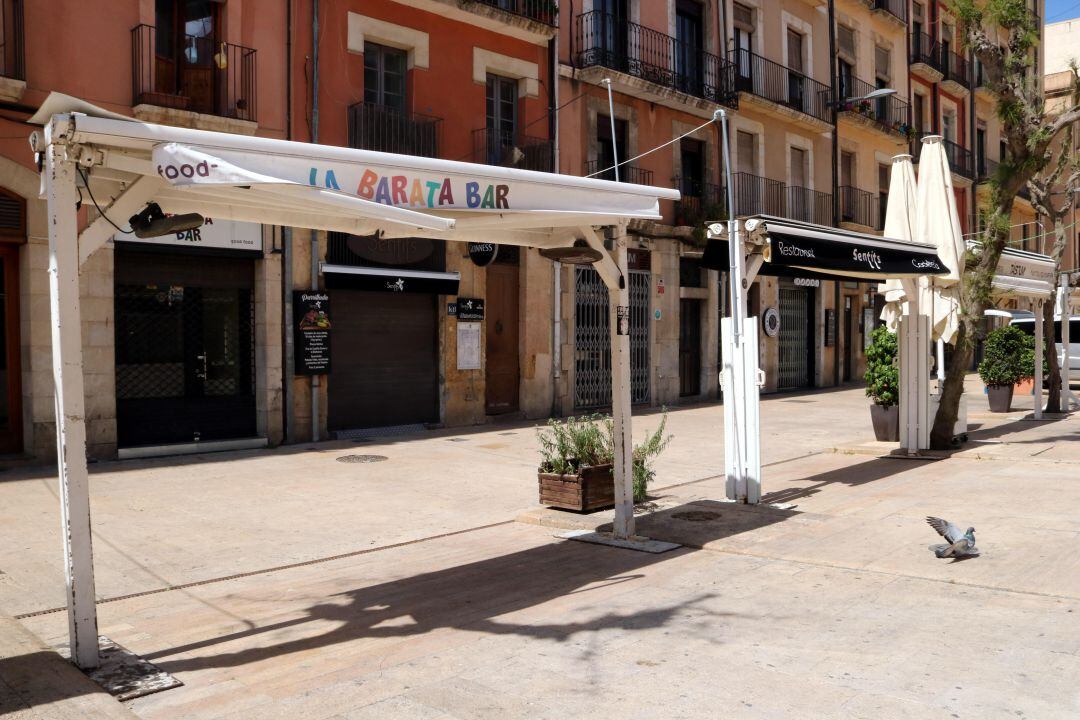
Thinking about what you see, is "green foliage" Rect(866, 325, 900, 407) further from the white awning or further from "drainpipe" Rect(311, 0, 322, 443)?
"drainpipe" Rect(311, 0, 322, 443)

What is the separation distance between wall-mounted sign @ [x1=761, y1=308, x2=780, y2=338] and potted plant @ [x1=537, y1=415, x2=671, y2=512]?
1565 cm

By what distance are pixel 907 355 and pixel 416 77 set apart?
918 cm

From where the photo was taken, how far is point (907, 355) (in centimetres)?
1148

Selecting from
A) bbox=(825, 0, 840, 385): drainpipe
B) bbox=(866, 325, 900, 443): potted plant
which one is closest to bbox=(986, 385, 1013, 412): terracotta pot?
bbox=(866, 325, 900, 443): potted plant

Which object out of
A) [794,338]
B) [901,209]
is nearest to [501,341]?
[901,209]

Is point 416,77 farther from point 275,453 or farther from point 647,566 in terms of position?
point 647,566

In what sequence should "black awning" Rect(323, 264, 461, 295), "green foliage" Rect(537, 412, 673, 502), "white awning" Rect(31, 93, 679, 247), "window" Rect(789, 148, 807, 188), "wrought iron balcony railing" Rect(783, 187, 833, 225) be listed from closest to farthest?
1. "white awning" Rect(31, 93, 679, 247)
2. "green foliage" Rect(537, 412, 673, 502)
3. "black awning" Rect(323, 264, 461, 295)
4. "wrought iron balcony railing" Rect(783, 187, 833, 225)
5. "window" Rect(789, 148, 807, 188)

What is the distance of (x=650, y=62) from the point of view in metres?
20.1

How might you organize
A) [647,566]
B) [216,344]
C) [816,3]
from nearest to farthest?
[647,566], [216,344], [816,3]

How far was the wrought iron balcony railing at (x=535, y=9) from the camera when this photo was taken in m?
17.0

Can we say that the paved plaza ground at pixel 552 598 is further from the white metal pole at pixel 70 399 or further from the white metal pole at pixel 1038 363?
the white metal pole at pixel 1038 363

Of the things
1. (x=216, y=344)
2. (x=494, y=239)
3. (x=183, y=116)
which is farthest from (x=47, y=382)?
(x=494, y=239)

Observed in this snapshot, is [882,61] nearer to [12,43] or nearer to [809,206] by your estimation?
[809,206]

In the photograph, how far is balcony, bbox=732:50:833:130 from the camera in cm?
2308
